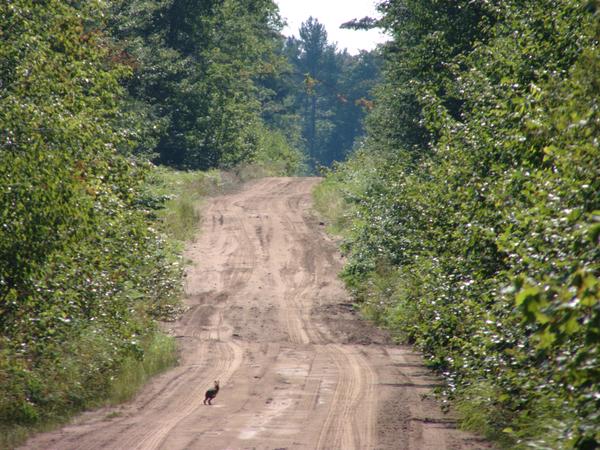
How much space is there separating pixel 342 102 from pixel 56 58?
11158 cm

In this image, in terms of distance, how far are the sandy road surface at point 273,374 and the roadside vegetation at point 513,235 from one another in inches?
40.2

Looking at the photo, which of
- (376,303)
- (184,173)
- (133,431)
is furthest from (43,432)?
(184,173)

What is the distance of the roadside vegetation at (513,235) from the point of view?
5.78 meters

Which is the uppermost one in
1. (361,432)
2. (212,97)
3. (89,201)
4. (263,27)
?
(263,27)

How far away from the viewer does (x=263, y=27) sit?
68438 mm

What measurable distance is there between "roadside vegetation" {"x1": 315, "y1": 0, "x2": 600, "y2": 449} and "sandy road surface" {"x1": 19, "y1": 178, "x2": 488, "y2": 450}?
102cm

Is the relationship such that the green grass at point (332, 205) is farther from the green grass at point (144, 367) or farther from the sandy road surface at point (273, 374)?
the green grass at point (144, 367)

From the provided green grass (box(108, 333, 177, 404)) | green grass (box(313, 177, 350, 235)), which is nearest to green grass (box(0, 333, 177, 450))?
green grass (box(108, 333, 177, 404))

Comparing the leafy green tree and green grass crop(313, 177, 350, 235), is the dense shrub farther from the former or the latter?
the leafy green tree

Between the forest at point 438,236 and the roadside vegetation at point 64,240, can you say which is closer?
the forest at point 438,236

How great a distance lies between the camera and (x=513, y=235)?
10562 millimetres

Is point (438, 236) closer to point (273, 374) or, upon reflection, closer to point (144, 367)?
point (273, 374)

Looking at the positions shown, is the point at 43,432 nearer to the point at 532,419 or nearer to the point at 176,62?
the point at 532,419

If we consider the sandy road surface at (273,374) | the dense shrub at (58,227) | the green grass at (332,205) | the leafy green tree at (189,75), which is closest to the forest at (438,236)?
the dense shrub at (58,227)
